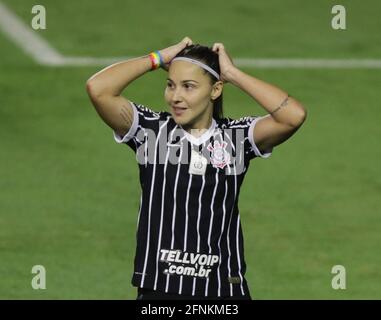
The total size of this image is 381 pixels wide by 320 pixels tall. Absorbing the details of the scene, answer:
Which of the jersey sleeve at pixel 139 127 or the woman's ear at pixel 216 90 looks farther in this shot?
the woman's ear at pixel 216 90

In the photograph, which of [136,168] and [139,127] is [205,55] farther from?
[136,168]

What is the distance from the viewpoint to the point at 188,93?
10.3 metres

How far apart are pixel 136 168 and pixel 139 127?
8.39 m

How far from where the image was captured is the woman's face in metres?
10.3

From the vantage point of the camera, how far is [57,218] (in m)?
16.7

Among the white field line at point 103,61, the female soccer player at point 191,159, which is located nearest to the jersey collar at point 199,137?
the female soccer player at point 191,159

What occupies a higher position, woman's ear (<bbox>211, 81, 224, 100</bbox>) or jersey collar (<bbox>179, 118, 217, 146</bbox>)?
woman's ear (<bbox>211, 81, 224, 100</bbox>)

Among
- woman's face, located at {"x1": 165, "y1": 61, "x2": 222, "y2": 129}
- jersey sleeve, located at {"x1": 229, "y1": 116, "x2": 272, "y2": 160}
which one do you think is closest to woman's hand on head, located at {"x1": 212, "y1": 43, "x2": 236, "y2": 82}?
woman's face, located at {"x1": 165, "y1": 61, "x2": 222, "y2": 129}

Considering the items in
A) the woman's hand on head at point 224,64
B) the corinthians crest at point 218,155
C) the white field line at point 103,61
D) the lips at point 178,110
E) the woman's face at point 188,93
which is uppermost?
the white field line at point 103,61

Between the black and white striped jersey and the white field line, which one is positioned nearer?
the black and white striped jersey

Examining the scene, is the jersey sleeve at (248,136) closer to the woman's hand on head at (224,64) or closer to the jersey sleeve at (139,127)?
the woman's hand on head at (224,64)

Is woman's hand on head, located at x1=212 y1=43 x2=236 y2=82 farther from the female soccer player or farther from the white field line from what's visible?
the white field line

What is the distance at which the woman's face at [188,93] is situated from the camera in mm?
10281

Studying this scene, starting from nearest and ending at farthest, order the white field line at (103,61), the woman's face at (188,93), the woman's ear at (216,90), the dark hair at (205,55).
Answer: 1. the woman's face at (188,93)
2. the dark hair at (205,55)
3. the woman's ear at (216,90)
4. the white field line at (103,61)
